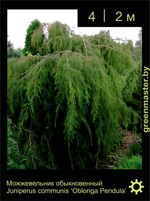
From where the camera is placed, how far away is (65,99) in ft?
6.61

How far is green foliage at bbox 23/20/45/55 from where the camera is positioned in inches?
100.0

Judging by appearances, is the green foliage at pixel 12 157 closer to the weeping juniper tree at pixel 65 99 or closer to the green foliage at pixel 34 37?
the weeping juniper tree at pixel 65 99

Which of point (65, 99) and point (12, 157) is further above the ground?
point (65, 99)

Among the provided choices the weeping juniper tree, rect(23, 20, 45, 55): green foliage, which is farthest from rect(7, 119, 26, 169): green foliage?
rect(23, 20, 45, 55): green foliage

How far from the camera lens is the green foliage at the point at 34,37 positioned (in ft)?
8.33

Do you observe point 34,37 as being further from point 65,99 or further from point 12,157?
point 12,157

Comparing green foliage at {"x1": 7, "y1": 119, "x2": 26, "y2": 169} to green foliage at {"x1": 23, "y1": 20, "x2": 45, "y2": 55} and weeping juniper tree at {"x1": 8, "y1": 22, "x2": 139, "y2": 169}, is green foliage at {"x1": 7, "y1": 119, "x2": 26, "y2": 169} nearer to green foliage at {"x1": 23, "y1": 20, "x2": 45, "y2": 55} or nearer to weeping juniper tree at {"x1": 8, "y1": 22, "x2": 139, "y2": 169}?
weeping juniper tree at {"x1": 8, "y1": 22, "x2": 139, "y2": 169}

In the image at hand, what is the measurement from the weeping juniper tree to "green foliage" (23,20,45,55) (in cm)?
5

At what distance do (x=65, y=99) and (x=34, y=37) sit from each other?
1.20 meters

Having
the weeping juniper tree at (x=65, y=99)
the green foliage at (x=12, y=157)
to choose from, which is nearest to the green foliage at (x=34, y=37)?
the weeping juniper tree at (x=65, y=99)

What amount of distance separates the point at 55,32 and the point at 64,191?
7.01ft

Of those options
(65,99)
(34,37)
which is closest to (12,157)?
(65,99)

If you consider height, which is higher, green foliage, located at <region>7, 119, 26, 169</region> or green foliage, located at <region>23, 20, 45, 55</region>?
green foliage, located at <region>23, 20, 45, 55</region>

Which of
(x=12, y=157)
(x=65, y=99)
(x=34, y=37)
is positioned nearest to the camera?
(x=12, y=157)
